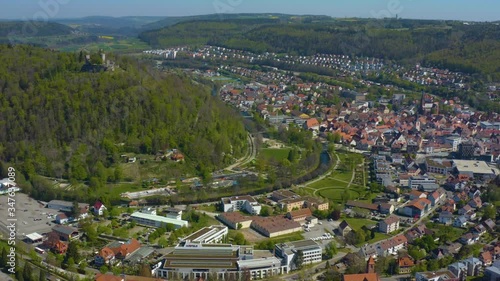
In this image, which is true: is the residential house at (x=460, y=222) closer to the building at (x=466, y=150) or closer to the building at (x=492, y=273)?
the building at (x=492, y=273)

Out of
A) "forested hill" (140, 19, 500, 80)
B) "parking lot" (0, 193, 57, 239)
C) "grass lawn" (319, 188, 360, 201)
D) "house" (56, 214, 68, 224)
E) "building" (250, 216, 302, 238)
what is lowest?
"parking lot" (0, 193, 57, 239)

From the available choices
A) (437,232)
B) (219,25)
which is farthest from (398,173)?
(219,25)

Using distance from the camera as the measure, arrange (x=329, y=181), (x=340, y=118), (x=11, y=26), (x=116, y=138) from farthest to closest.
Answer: (x=11, y=26) → (x=340, y=118) → (x=116, y=138) → (x=329, y=181)

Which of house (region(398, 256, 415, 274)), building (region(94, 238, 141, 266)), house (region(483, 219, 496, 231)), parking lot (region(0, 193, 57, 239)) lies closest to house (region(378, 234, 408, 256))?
house (region(398, 256, 415, 274))

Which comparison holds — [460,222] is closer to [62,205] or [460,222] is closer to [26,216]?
[62,205]

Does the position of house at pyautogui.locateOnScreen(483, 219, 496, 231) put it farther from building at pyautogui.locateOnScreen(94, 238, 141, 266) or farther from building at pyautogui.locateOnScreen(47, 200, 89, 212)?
building at pyautogui.locateOnScreen(47, 200, 89, 212)

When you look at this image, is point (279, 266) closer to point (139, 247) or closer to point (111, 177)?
point (139, 247)
